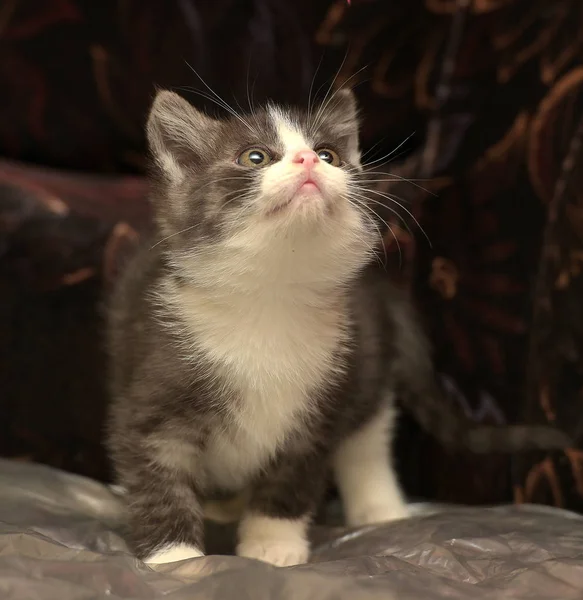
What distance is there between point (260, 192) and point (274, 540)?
1.76 feet

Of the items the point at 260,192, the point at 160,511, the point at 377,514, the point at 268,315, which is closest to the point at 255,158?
the point at 260,192

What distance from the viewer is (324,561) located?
97 centimetres

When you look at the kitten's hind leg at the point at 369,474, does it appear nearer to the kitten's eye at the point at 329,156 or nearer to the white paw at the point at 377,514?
the white paw at the point at 377,514

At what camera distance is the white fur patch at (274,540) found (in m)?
1.05

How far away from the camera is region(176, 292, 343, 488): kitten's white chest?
3.45ft

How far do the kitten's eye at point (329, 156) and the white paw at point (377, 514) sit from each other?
24.4 inches

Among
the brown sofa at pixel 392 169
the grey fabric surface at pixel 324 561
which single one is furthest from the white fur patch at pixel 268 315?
the brown sofa at pixel 392 169

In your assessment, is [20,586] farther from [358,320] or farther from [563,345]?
[563,345]

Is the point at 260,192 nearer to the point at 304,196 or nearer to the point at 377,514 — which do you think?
the point at 304,196

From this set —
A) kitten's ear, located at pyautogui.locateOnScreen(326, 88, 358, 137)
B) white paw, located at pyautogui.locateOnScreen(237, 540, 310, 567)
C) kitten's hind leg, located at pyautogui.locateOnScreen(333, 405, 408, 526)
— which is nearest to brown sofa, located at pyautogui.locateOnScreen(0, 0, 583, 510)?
kitten's hind leg, located at pyautogui.locateOnScreen(333, 405, 408, 526)

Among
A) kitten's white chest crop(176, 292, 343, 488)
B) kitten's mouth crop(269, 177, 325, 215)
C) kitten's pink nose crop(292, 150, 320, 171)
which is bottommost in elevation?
kitten's white chest crop(176, 292, 343, 488)

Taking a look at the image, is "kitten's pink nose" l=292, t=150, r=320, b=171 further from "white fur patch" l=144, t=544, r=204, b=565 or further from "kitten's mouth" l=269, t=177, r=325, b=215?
"white fur patch" l=144, t=544, r=204, b=565

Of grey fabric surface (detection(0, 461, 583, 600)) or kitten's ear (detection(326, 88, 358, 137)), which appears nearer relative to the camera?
grey fabric surface (detection(0, 461, 583, 600))

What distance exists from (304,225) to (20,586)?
0.56m
